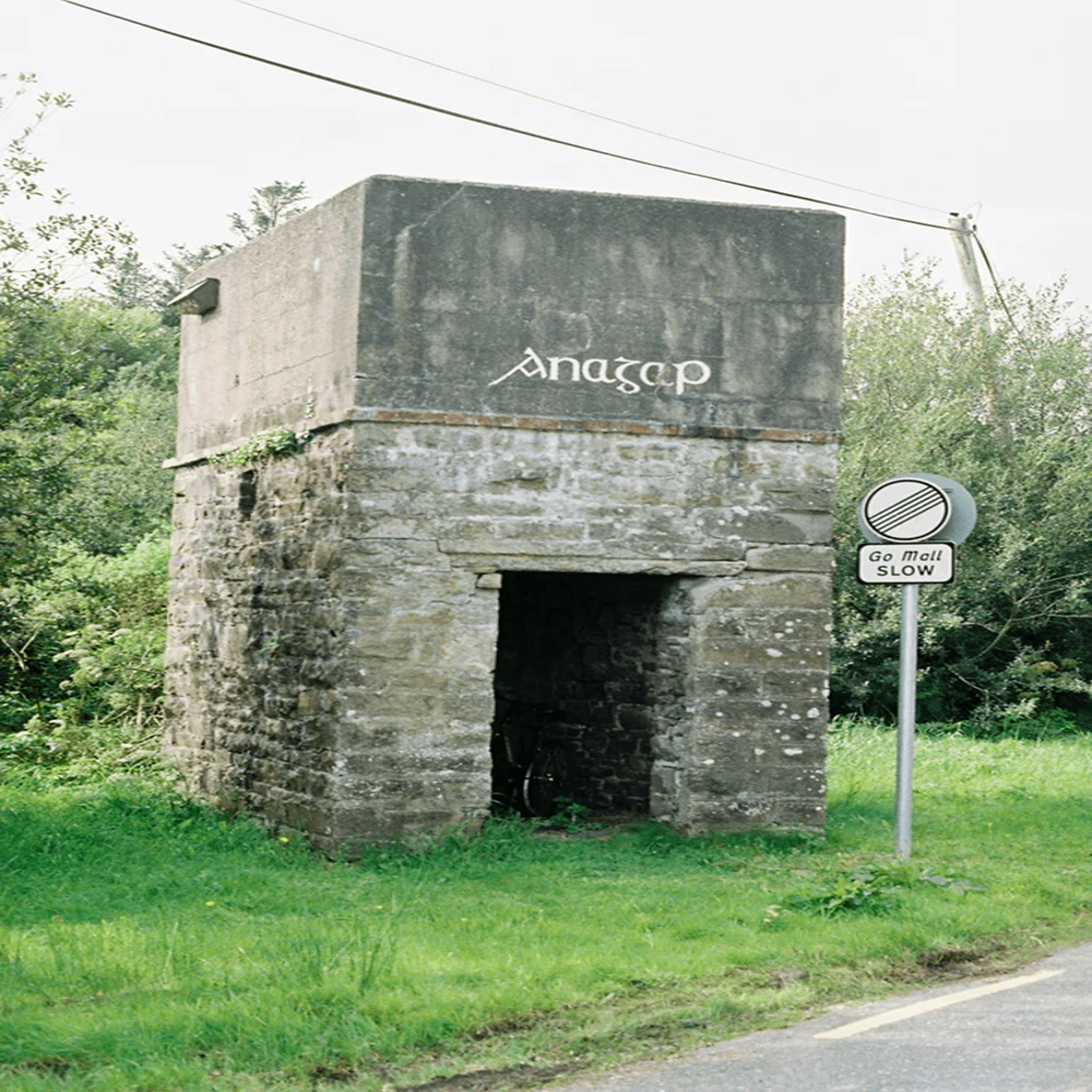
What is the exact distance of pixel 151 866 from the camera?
10266 mm

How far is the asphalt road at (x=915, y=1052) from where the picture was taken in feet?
18.9

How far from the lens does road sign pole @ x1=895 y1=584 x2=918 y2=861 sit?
9.87m

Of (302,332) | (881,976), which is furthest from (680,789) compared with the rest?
(302,332)

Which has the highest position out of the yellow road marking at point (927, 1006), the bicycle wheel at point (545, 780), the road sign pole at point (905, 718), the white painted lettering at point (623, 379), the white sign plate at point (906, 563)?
the white painted lettering at point (623, 379)

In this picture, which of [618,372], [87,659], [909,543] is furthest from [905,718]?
[87,659]

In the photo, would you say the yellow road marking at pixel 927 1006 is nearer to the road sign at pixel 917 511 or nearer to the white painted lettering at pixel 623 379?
the road sign at pixel 917 511

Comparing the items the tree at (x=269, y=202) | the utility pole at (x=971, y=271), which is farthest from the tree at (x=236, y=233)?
the utility pole at (x=971, y=271)

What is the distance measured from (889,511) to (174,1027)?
5781mm

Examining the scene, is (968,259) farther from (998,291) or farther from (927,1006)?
(927,1006)

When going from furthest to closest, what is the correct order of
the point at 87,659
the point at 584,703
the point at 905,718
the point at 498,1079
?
1. the point at 87,659
2. the point at 584,703
3. the point at 905,718
4. the point at 498,1079

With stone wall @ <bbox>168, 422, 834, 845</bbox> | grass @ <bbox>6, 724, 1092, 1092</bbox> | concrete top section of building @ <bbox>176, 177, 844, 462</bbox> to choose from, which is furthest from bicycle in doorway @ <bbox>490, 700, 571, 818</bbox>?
concrete top section of building @ <bbox>176, 177, 844, 462</bbox>

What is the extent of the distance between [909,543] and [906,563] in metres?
0.13

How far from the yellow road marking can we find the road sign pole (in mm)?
2250

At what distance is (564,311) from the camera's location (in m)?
11.1
